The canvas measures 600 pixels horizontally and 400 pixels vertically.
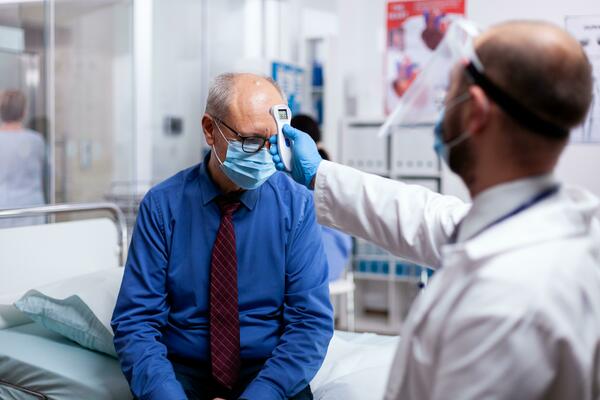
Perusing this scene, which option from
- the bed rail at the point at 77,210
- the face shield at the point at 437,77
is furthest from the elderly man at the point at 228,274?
the bed rail at the point at 77,210

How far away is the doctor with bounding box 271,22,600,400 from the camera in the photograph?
881 mm

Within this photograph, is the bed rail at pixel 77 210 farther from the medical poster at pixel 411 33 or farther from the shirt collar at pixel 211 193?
the medical poster at pixel 411 33

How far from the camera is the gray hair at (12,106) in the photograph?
361 cm

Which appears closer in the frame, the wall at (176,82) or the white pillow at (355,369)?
the white pillow at (355,369)

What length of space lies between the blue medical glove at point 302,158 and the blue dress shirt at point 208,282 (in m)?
0.17

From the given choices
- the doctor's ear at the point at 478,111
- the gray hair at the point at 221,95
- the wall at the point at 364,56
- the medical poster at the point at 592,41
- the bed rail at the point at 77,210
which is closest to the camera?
the doctor's ear at the point at 478,111

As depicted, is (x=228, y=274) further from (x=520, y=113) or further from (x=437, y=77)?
(x=520, y=113)

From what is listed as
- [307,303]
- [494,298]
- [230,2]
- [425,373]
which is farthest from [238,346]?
[230,2]

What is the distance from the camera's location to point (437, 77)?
3.77ft

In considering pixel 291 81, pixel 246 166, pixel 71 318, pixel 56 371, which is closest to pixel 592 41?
pixel 291 81

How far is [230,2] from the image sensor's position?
5.30 meters

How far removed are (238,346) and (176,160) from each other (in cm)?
340

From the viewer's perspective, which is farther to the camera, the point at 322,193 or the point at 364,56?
the point at 364,56

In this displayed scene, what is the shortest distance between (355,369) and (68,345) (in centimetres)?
88
